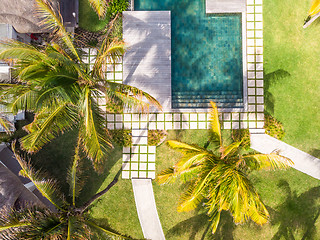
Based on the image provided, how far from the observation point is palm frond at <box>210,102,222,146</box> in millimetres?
8078

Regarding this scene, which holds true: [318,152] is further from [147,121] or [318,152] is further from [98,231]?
[98,231]

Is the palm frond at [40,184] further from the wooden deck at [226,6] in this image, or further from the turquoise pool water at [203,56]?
the wooden deck at [226,6]

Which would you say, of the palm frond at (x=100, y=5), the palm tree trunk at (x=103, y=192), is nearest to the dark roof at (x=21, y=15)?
the palm frond at (x=100, y=5)

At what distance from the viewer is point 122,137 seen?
1038cm

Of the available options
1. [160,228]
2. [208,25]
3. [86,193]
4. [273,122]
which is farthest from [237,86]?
[86,193]

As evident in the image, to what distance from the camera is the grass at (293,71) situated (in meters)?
10.4

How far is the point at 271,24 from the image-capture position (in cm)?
1042

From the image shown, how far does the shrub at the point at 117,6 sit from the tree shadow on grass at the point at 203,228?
9.03 metres

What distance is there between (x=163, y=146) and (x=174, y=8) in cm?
578

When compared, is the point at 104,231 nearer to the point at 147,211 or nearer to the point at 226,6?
the point at 147,211

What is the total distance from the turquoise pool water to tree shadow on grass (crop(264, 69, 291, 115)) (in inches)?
40.3

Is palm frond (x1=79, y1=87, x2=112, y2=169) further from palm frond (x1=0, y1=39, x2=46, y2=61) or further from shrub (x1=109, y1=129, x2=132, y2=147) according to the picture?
shrub (x1=109, y1=129, x2=132, y2=147)

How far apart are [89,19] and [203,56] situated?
16.5 feet

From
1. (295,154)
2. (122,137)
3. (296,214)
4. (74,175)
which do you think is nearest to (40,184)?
(74,175)
